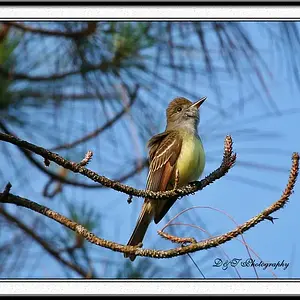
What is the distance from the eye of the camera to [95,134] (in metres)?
2.07

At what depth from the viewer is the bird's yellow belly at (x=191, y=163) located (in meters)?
2.09

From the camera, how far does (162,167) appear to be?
2.19 metres

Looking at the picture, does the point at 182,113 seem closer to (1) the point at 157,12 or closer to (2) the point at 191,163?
(2) the point at 191,163

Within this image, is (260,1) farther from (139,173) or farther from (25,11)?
(139,173)

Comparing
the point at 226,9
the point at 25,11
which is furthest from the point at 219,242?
the point at 25,11

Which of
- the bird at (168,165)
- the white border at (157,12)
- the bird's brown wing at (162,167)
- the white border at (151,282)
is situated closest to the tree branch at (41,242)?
the bird at (168,165)

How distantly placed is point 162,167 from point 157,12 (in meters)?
0.70

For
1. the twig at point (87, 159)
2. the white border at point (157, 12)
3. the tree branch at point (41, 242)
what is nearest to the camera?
the twig at point (87, 159)

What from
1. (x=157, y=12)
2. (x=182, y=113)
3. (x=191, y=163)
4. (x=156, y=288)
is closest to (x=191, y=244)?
(x=156, y=288)

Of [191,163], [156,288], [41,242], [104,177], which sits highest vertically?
[191,163]

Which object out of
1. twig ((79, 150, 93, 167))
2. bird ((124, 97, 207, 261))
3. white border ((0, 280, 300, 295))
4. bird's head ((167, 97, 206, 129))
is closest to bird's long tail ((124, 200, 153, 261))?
bird ((124, 97, 207, 261))

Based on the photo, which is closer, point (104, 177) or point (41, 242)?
point (104, 177)

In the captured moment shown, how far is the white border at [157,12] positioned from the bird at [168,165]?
1.65 feet

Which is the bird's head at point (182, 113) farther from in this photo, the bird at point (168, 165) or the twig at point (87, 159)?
the twig at point (87, 159)
